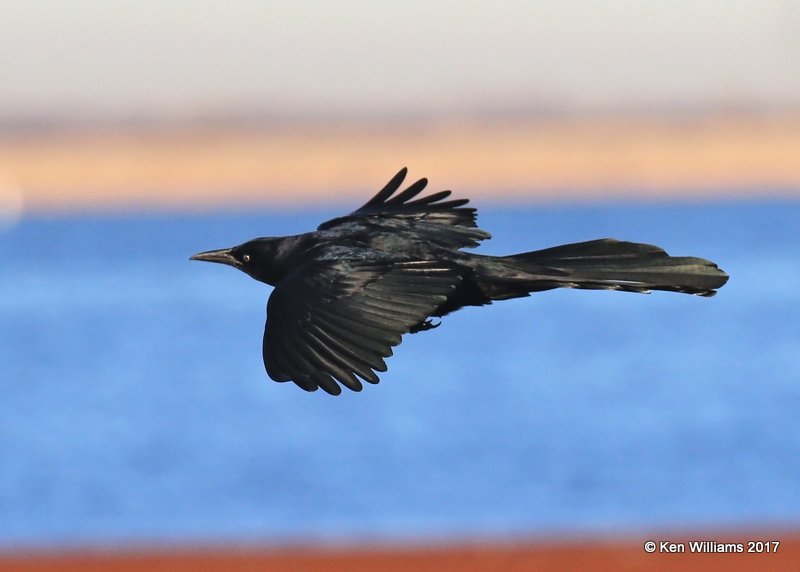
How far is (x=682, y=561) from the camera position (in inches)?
251

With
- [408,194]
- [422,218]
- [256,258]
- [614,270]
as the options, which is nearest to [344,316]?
[256,258]

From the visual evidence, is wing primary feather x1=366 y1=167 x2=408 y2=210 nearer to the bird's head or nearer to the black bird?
the black bird

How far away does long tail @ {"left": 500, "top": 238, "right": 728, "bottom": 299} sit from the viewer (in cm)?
437

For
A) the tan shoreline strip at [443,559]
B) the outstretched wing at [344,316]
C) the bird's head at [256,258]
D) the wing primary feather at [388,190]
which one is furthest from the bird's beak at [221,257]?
the tan shoreline strip at [443,559]

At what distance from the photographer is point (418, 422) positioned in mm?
12773

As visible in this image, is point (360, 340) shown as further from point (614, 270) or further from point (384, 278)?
point (614, 270)

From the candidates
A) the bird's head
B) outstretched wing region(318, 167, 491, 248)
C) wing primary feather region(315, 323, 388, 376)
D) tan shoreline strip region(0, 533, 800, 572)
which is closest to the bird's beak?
the bird's head

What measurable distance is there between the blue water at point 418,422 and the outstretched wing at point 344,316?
376 cm

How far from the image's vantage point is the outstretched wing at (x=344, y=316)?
391 cm

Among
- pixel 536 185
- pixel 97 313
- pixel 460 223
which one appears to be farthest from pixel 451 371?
pixel 536 185

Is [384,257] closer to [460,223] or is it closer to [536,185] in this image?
[460,223]

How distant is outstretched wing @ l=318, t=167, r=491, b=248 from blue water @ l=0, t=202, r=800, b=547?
2940 millimetres

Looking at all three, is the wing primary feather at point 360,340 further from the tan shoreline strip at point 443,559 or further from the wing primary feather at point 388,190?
the tan shoreline strip at point 443,559

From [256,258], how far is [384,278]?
69 centimetres
